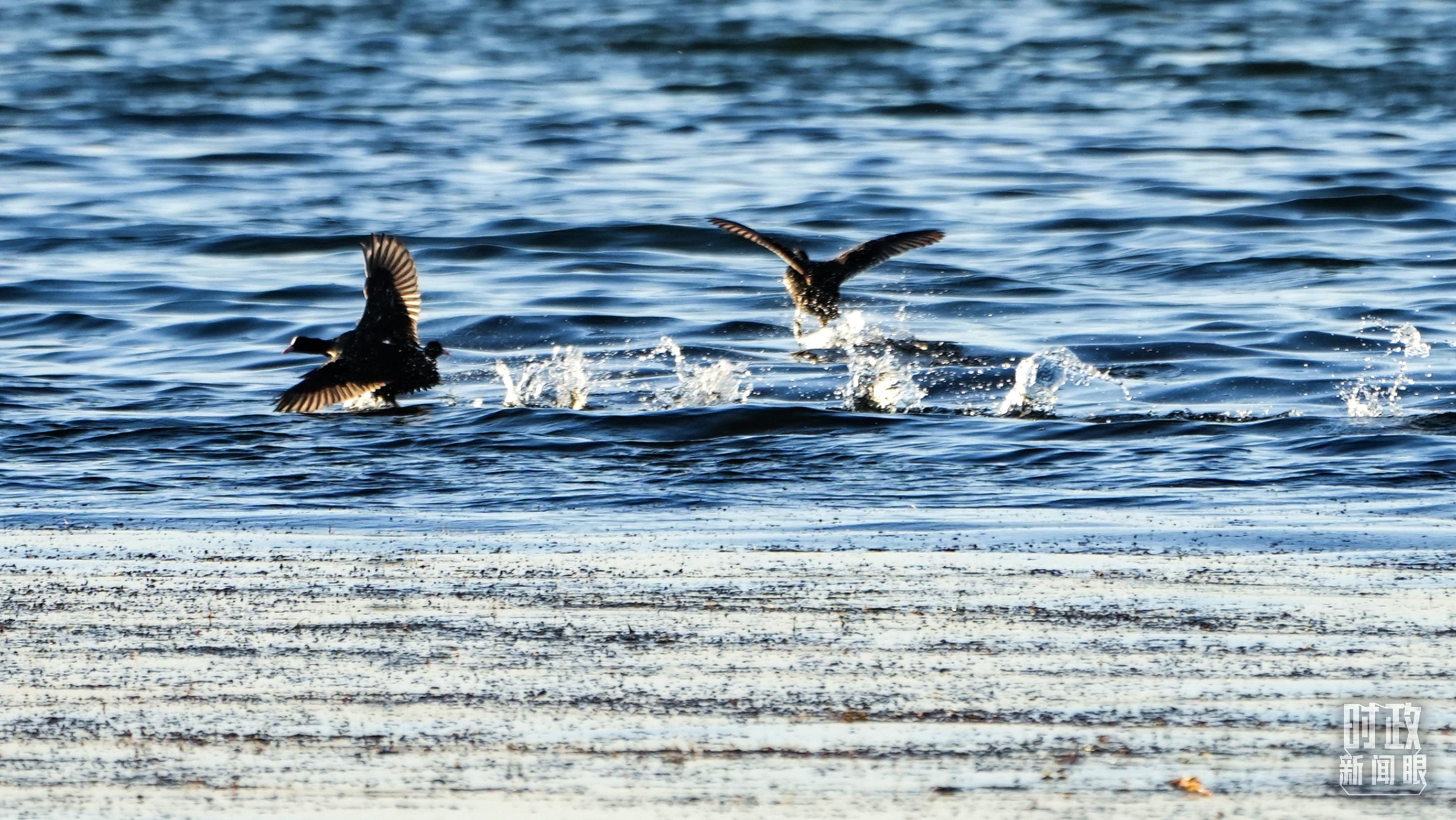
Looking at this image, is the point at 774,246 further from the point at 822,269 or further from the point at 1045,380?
the point at 1045,380

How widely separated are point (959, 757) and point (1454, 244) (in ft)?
39.8

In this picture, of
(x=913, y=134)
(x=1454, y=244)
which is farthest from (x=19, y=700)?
(x=913, y=134)

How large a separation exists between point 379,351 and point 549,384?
3.04 feet

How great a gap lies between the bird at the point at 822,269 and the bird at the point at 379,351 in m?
2.16

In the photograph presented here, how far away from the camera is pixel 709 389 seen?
9828mm

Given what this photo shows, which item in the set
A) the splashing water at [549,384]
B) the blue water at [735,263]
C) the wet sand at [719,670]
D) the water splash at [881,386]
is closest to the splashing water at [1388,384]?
the blue water at [735,263]

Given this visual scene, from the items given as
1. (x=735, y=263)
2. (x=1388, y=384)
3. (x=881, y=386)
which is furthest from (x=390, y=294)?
(x=735, y=263)

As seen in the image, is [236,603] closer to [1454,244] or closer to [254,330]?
[254,330]

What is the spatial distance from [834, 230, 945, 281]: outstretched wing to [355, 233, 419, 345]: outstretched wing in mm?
2739

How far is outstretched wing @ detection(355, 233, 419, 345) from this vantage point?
32.8 ft

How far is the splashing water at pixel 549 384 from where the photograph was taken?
985cm

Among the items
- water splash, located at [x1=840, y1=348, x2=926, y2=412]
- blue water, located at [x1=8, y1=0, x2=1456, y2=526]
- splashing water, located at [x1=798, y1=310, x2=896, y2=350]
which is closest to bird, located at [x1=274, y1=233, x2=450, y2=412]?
blue water, located at [x1=8, y1=0, x2=1456, y2=526]

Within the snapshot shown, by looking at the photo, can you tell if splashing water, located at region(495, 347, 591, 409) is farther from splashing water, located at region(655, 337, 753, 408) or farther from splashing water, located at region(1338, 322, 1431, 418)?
splashing water, located at region(1338, 322, 1431, 418)

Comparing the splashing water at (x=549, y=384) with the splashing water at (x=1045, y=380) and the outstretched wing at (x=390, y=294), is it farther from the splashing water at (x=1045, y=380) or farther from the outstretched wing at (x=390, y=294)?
the splashing water at (x=1045, y=380)
